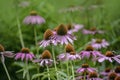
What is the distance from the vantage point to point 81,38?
386 centimetres

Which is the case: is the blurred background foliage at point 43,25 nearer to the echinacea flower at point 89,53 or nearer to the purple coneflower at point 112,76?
the echinacea flower at point 89,53

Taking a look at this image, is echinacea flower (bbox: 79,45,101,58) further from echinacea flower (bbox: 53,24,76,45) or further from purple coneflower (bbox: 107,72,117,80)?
echinacea flower (bbox: 53,24,76,45)

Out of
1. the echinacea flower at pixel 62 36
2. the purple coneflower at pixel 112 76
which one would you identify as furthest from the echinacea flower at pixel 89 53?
the echinacea flower at pixel 62 36

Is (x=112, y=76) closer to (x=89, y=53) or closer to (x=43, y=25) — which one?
(x=89, y=53)

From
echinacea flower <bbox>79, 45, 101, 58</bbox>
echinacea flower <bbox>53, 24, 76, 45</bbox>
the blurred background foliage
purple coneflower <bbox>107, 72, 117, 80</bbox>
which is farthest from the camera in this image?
the blurred background foliage

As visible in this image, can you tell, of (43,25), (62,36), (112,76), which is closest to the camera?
(62,36)

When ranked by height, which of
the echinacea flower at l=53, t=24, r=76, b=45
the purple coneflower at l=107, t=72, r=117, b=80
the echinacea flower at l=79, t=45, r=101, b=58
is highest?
the echinacea flower at l=53, t=24, r=76, b=45

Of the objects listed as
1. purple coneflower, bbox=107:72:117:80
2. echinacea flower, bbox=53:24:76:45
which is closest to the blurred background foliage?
purple coneflower, bbox=107:72:117:80

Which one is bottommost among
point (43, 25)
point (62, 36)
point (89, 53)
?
point (43, 25)

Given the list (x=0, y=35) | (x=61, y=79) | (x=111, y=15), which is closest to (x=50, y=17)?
(x=0, y=35)

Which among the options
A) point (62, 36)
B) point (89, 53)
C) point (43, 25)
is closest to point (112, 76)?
point (89, 53)

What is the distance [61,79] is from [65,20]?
87.3 inches

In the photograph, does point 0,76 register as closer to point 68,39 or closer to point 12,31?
point 12,31

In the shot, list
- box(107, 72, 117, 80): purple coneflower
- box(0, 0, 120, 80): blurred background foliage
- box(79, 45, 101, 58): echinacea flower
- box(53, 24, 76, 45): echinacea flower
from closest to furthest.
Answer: box(53, 24, 76, 45): echinacea flower → box(107, 72, 117, 80): purple coneflower → box(79, 45, 101, 58): echinacea flower → box(0, 0, 120, 80): blurred background foliage
